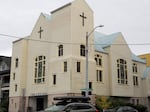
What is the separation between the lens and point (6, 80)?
2283 inches

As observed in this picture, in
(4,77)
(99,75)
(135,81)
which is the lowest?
(135,81)

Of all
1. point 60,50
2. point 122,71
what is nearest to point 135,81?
point 122,71

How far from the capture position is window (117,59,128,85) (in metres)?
44.1

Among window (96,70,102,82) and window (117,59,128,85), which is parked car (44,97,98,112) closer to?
window (96,70,102,82)

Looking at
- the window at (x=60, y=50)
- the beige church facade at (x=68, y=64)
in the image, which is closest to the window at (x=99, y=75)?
Answer: the beige church facade at (x=68, y=64)

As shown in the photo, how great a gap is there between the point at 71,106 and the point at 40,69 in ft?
77.1

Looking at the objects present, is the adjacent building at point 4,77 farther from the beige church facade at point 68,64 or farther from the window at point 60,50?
the window at point 60,50

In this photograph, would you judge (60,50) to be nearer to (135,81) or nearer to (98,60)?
Result: (98,60)

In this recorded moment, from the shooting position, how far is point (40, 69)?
41.6 metres

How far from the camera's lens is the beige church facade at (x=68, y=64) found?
36219 mm

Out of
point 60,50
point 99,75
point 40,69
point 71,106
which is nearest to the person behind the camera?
point 71,106

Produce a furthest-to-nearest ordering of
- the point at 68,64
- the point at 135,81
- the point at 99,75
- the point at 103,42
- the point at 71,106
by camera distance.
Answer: the point at 135,81
the point at 103,42
the point at 99,75
the point at 68,64
the point at 71,106

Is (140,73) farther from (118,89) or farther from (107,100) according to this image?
(107,100)

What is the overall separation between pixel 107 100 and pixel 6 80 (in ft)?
87.1
